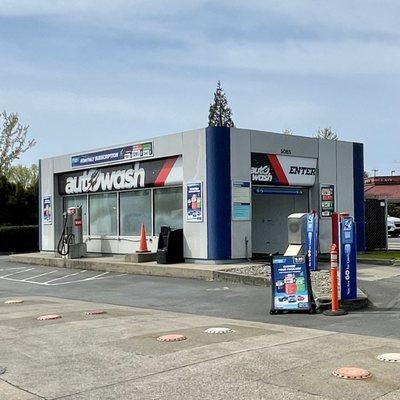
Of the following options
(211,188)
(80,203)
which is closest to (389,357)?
(211,188)

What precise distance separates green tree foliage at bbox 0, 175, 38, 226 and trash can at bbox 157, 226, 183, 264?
22.1 m

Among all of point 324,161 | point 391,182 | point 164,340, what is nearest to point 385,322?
point 164,340

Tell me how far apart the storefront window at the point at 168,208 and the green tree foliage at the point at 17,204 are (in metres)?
20.0

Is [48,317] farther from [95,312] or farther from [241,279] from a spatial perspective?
[241,279]

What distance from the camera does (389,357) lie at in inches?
263

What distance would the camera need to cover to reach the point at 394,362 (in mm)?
6500

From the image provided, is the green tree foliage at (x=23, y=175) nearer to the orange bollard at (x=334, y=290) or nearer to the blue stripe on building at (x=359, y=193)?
the blue stripe on building at (x=359, y=193)

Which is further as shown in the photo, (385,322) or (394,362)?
(385,322)

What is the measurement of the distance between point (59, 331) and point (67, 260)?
42.8ft

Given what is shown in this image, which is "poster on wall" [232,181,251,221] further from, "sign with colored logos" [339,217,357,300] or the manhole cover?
the manhole cover

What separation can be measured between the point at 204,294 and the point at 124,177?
31.7ft

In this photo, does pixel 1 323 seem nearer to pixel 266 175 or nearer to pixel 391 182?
pixel 266 175

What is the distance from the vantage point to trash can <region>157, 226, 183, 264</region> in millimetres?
18531

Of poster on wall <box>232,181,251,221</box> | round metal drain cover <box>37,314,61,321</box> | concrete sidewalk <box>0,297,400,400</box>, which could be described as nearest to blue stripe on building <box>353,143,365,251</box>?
poster on wall <box>232,181,251,221</box>
